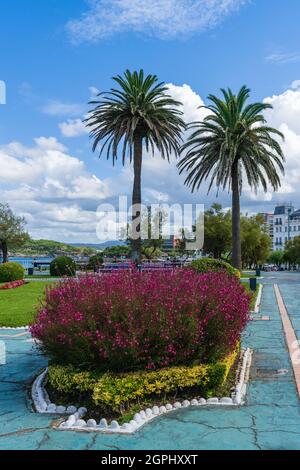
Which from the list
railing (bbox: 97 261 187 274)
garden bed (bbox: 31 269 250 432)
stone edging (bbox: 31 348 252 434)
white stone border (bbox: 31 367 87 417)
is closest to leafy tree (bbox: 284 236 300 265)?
railing (bbox: 97 261 187 274)

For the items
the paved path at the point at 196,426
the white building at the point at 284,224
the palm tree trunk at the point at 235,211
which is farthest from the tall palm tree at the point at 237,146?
the white building at the point at 284,224

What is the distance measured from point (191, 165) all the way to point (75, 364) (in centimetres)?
2205

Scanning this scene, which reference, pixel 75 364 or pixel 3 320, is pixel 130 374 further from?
pixel 3 320

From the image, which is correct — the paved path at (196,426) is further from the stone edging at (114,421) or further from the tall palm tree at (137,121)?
the tall palm tree at (137,121)

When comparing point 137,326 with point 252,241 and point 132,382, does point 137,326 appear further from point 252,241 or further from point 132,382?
point 252,241

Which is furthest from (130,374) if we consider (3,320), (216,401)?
(3,320)

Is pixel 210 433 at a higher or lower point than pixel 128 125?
lower

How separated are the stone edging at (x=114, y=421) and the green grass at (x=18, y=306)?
3087 millimetres

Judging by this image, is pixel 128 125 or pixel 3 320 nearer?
pixel 3 320

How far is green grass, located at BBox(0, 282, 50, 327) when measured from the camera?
12626mm

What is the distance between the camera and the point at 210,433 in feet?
15.7

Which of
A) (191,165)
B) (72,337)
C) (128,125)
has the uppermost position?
(128,125)

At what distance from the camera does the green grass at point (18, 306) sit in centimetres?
1263
